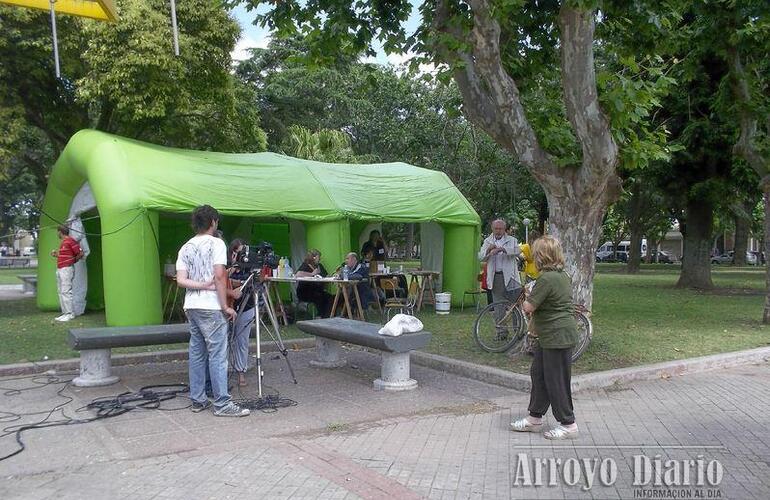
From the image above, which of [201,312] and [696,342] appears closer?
[201,312]

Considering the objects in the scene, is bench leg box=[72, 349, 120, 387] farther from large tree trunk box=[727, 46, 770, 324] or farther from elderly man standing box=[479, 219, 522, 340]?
large tree trunk box=[727, 46, 770, 324]

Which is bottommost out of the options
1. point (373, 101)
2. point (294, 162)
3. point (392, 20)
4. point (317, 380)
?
point (317, 380)

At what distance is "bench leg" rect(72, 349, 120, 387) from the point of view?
766 cm

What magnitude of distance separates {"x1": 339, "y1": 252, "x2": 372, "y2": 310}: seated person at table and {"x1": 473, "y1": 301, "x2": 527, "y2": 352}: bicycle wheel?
267 centimetres

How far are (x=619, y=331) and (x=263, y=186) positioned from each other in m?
6.87

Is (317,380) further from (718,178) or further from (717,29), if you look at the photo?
(718,178)

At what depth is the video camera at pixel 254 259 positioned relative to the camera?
23.7ft

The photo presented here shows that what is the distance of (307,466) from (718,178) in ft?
57.6

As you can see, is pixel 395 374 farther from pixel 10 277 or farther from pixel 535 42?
pixel 10 277

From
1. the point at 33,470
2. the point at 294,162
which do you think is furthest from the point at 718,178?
the point at 33,470

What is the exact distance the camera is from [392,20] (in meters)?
10.0

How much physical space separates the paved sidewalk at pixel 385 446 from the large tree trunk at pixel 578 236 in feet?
5.06

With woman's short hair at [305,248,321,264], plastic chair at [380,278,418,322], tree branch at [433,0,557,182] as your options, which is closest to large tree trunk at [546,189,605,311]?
tree branch at [433,0,557,182]

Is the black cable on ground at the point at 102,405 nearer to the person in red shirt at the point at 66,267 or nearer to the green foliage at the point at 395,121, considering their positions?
the person in red shirt at the point at 66,267
